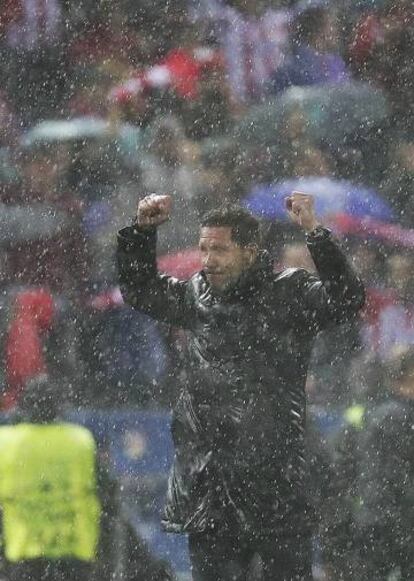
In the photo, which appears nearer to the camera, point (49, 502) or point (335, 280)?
point (335, 280)

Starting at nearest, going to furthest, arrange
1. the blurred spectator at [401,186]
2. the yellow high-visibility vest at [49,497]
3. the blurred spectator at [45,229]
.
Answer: the yellow high-visibility vest at [49,497]
the blurred spectator at [401,186]
the blurred spectator at [45,229]

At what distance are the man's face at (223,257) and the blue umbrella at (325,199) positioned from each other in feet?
4.83

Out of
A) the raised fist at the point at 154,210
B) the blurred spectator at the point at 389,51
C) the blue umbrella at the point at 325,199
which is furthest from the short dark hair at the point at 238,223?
the blurred spectator at the point at 389,51

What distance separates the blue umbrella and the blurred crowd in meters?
0.02

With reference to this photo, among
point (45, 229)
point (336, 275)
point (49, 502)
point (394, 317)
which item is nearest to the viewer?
point (336, 275)

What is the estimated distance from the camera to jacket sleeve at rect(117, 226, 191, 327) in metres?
3.87

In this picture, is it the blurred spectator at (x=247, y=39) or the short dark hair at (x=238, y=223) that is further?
the blurred spectator at (x=247, y=39)

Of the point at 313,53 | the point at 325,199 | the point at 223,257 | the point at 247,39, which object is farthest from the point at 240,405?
the point at 247,39

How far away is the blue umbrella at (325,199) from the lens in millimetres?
5250

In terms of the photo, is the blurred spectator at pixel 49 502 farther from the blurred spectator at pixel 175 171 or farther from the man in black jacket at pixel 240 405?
the man in black jacket at pixel 240 405

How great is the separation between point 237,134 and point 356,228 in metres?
0.65

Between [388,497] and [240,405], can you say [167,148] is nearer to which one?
[388,497]

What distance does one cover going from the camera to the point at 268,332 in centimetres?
383

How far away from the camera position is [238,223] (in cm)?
381
